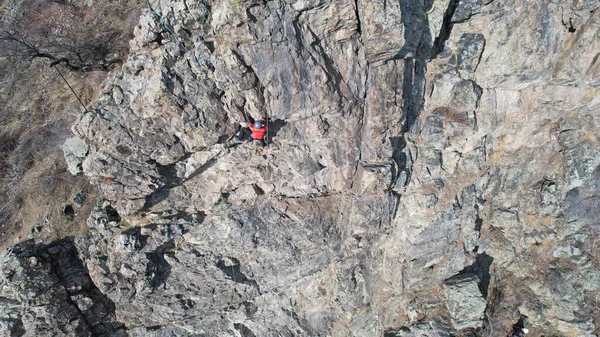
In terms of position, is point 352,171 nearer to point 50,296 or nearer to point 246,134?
point 246,134

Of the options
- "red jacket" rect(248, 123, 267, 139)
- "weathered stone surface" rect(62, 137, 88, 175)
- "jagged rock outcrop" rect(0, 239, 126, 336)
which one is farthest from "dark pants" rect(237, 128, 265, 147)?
"jagged rock outcrop" rect(0, 239, 126, 336)

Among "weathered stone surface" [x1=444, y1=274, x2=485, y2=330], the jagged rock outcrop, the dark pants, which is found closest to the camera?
the dark pants

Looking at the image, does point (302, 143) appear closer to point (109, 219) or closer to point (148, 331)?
point (109, 219)

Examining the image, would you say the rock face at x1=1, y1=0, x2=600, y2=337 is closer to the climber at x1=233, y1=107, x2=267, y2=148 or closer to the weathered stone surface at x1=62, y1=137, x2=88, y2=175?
the climber at x1=233, y1=107, x2=267, y2=148

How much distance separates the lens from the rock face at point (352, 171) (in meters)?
8.38

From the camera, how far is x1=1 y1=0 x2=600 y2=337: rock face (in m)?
8.38

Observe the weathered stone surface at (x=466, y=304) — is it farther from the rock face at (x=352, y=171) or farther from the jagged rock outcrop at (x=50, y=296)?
the jagged rock outcrop at (x=50, y=296)

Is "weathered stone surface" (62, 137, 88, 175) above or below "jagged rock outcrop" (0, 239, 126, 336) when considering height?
above

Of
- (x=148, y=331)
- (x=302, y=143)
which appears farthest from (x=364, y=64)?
(x=148, y=331)

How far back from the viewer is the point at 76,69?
1361 centimetres

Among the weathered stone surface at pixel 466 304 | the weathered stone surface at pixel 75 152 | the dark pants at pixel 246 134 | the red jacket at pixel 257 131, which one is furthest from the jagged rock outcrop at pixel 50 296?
the weathered stone surface at pixel 466 304

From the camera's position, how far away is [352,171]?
33.4 ft

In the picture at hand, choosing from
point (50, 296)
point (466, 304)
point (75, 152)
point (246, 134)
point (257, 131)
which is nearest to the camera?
point (257, 131)

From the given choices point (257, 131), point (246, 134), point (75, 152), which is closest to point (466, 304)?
point (257, 131)
